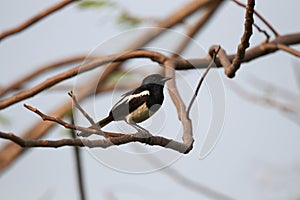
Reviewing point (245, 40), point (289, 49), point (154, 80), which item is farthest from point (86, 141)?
point (289, 49)

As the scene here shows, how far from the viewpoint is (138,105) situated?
1.74 metres

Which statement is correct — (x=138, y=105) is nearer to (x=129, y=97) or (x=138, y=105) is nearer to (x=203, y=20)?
(x=129, y=97)

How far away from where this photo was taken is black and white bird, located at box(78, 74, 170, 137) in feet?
5.59

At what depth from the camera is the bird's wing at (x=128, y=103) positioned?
171cm

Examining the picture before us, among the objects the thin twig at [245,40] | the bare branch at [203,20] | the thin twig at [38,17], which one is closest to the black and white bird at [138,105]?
the thin twig at [245,40]

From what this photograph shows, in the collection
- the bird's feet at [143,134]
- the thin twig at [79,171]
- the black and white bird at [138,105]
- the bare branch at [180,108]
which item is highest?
the black and white bird at [138,105]

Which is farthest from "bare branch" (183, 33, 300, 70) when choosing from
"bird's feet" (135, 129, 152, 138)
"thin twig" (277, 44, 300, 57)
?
"bird's feet" (135, 129, 152, 138)

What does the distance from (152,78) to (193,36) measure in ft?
4.92

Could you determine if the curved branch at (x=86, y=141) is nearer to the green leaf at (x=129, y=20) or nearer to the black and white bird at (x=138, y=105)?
the black and white bird at (x=138, y=105)

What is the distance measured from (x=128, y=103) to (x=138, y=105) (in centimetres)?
3

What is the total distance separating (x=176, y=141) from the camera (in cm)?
167

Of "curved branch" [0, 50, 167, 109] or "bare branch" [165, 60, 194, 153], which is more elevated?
"curved branch" [0, 50, 167, 109]

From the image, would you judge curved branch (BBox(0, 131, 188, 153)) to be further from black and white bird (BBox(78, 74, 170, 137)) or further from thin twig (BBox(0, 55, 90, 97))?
thin twig (BBox(0, 55, 90, 97))

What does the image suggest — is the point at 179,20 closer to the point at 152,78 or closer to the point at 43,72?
the point at 43,72
